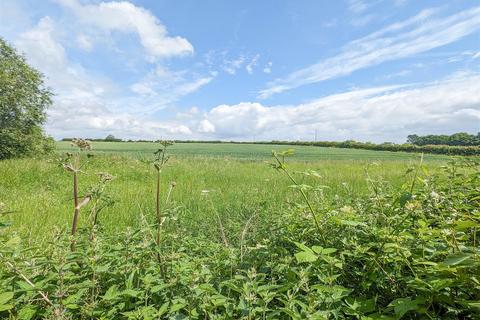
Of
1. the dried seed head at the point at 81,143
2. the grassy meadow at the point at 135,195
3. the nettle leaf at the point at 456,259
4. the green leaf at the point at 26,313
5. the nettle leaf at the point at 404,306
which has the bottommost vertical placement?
the grassy meadow at the point at 135,195

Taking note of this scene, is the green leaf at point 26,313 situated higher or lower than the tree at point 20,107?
lower

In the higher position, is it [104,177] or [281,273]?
[104,177]

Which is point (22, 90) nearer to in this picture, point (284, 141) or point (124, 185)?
point (124, 185)

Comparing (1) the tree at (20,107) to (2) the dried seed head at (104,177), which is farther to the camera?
(1) the tree at (20,107)

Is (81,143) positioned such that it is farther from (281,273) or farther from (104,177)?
(281,273)

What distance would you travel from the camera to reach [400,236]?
78.0 inches

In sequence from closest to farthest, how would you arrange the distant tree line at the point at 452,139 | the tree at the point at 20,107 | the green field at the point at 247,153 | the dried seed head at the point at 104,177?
the dried seed head at the point at 104,177, the tree at the point at 20,107, the green field at the point at 247,153, the distant tree line at the point at 452,139

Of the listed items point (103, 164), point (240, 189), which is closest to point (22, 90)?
point (103, 164)

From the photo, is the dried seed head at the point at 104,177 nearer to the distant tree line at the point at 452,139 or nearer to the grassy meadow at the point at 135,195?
the grassy meadow at the point at 135,195

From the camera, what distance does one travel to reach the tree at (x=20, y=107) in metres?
21.6

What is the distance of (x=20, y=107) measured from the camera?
898 inches

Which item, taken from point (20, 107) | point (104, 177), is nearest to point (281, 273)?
point (104, 177)

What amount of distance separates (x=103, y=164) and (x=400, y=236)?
1252 cm

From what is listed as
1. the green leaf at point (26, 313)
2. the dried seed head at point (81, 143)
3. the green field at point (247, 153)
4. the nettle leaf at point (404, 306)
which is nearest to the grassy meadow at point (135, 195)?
the dried seed head at point (81, 143)
